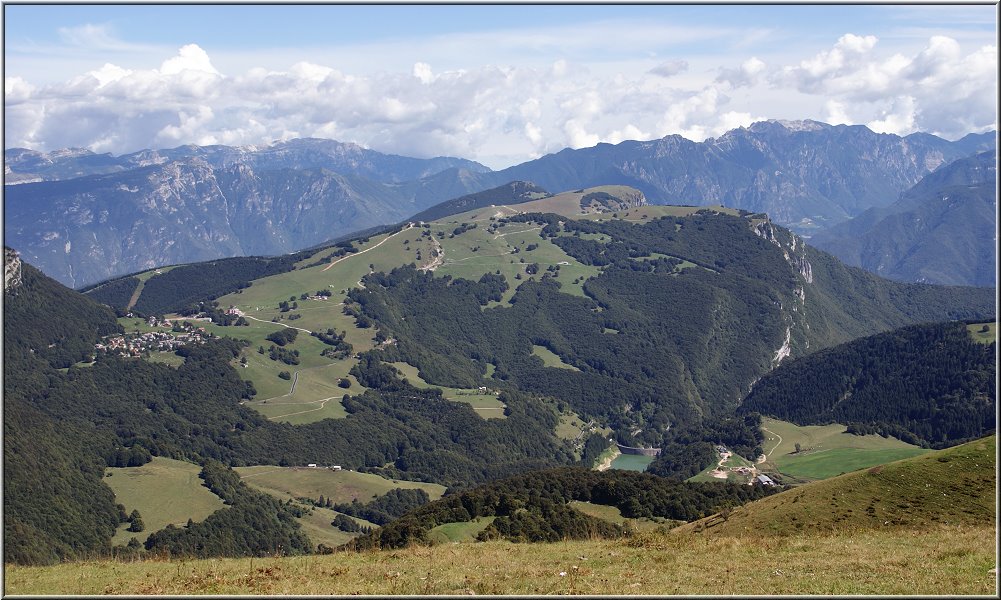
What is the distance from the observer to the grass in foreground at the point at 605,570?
29219 millimetres

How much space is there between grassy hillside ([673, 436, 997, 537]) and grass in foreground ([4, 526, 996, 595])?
4.81 metres

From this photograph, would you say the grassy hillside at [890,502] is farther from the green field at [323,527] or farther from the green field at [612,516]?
the green field at [323,527]

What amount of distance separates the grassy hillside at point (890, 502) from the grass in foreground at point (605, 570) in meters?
4.81

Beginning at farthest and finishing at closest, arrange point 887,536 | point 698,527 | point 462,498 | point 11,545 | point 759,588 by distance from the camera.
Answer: point 11,545 → point 462,498 → point 698,527 → point 887,536 → point 759,588

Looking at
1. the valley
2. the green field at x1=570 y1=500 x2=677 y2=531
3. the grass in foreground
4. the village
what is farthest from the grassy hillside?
the village

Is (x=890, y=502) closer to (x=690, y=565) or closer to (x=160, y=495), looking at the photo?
(x=690, y=565)

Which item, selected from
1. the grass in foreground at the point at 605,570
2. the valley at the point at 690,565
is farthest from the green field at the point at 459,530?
the grass in foreground at the point at 605,570

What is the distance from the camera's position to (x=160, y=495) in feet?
557

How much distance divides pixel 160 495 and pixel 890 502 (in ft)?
499

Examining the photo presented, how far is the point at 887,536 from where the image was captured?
1590 inches

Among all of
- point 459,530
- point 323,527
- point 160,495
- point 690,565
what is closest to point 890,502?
point 690,565

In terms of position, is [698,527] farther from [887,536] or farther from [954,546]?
[954,546]

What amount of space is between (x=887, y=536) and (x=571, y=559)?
50.8 feet

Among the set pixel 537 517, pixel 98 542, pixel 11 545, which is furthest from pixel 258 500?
pixel 537 517
